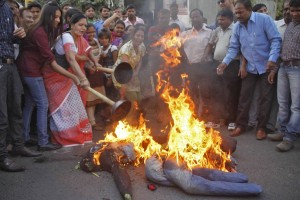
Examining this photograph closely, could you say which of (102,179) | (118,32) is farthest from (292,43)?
(118,32)

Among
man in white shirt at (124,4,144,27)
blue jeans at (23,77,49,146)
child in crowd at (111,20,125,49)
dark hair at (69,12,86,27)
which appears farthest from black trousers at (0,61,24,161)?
man in white shirt at (124,4,144,27)

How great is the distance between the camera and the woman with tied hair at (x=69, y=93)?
5109 mm

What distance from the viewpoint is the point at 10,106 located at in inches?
180

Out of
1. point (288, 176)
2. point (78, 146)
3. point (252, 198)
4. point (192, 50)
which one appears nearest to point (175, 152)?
point (252, 198)

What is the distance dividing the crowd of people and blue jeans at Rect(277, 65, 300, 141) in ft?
0.05

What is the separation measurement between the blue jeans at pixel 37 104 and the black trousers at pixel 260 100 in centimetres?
330

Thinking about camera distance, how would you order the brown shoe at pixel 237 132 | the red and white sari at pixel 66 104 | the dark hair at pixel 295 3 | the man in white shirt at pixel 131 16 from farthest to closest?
the man in white shirt at pixel 131 16 < the brown shoe at pixel 237 132 < the red and white sari at pixel 66 104 < the dark hair at pixel 295 3

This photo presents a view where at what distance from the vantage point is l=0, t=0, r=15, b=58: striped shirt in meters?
4.28

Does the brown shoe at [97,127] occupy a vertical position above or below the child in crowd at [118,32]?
below

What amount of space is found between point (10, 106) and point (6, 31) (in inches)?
39.1

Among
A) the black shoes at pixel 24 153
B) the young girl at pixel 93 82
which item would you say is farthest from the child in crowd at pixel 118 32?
the black shoes at pixel 24 153

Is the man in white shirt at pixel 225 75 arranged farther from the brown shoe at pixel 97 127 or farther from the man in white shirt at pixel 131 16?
the man in white shirt at pixel 131 16

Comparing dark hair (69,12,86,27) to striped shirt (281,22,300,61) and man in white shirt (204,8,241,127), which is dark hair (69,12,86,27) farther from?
striped shirt (281,22,300,61)

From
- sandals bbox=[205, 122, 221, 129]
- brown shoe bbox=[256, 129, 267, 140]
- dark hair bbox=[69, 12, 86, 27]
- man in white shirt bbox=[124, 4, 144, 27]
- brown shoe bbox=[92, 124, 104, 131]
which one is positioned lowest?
sandals bbox=[205, 122, 221, 129]
